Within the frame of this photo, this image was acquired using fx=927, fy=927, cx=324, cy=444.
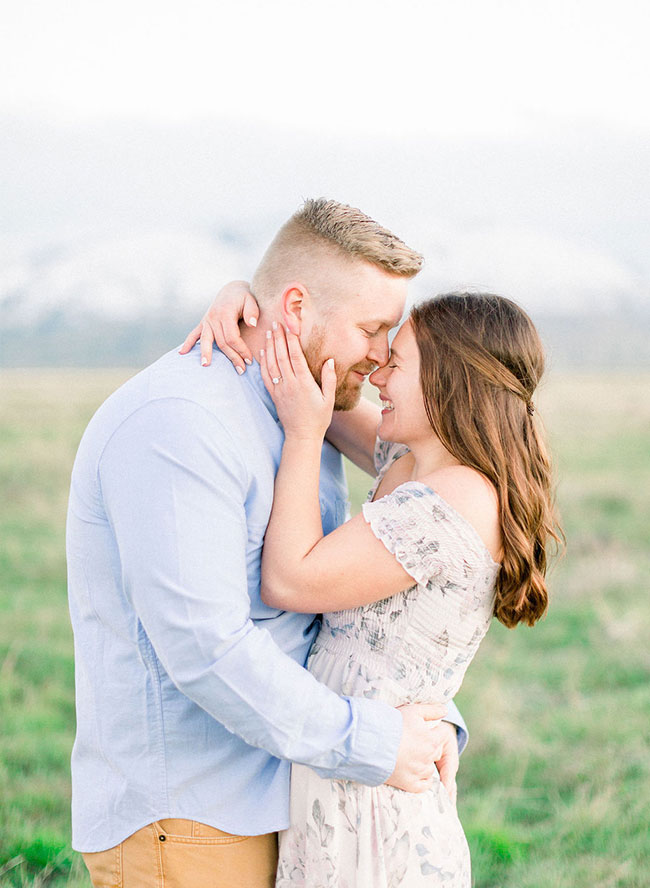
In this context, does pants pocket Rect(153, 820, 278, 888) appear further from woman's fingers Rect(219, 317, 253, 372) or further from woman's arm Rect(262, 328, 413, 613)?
woman's fingers Rect(219, 317, 253, 372)

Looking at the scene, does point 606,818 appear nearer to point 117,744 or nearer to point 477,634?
point 477,634

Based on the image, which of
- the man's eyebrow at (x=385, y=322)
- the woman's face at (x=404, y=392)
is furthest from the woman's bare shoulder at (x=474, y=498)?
the man's eyebrow at (x=385, y=322)

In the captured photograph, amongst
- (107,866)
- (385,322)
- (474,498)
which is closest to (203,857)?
(107,866)

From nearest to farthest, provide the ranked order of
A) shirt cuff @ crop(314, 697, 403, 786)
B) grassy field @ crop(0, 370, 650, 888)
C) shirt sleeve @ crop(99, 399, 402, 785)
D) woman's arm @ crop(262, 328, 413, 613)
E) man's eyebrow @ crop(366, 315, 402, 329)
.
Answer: shirt sleeve @ crop(99, 399, 402, 785)
shirt cuff @ crop(314, 697, 403, 786)
woman's arm @ crop(262, 328, 413, 613)
man's eyebrow @ crop(366, 315, 402, 329)
grassy field @ crop(0, 370, 650, 888)

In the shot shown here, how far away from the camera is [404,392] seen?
2.50 meters

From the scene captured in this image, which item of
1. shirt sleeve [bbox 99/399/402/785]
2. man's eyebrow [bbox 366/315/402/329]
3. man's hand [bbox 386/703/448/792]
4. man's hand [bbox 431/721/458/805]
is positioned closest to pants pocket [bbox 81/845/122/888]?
shirt sleeve [bbox 99/399/402/785]

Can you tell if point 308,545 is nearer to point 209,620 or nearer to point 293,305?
point 209,620

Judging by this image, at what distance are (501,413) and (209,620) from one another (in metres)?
0.93

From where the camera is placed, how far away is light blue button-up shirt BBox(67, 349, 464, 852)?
1993mm

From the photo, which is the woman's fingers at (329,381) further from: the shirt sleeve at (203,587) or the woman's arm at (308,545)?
the shirt sleeve at (203,587)

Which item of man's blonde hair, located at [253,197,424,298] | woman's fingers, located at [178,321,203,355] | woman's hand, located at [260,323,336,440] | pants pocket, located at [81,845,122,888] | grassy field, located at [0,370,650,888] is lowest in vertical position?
grassy field, located at [0,370,650,888]

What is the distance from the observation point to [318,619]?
8.45 feet

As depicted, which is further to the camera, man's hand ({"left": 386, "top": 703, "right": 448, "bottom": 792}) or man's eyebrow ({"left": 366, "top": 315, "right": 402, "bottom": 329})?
man's eyebrow ({"left": 366, "top": 315, "right": 402, "bottom": 329})

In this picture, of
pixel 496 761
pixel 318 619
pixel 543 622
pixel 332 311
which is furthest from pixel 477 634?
pixel 543 622
